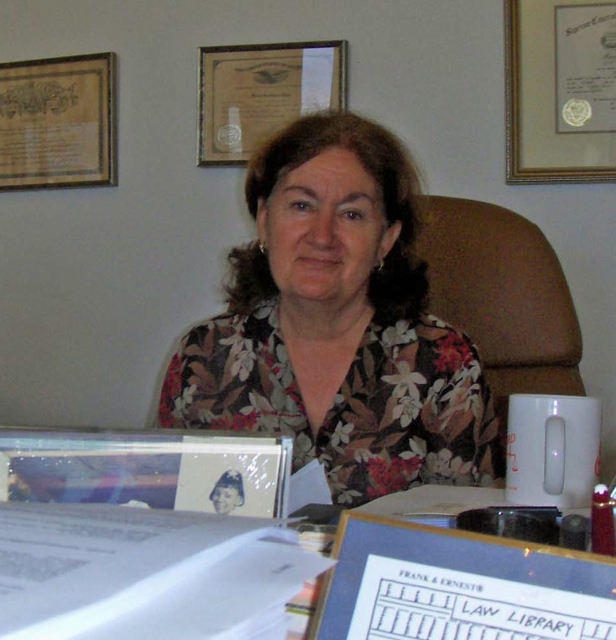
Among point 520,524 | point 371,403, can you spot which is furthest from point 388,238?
point 520,524

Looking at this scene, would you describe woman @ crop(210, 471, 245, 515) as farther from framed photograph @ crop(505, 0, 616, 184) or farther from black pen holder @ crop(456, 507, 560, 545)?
framed photograph @ crop(505, 0, 616, 184)

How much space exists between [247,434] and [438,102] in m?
1.51

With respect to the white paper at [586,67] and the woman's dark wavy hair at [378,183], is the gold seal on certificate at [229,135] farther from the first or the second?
the white paper at [586,67]

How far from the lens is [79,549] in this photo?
31 centimetres

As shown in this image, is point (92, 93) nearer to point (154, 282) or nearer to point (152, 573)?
point (154, 282)

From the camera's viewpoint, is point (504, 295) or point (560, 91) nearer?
point (504, 295)

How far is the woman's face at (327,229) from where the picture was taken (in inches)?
50.4

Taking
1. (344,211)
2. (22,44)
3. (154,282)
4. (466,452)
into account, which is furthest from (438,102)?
(22,44)

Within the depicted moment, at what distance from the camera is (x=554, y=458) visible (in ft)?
2.53

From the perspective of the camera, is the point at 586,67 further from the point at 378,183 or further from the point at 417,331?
the point at 417,331

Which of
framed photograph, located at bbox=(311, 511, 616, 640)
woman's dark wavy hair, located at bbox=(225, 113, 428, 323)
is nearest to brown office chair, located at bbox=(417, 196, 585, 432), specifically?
woman's dark wavy hair, located at bbox=(225, 113, 428, 323)

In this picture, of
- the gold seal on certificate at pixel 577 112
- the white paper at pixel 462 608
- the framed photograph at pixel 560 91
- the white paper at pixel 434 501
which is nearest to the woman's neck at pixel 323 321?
the white paper at pixel 434 501

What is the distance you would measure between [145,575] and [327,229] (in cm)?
103

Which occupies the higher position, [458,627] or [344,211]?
[344,211]
